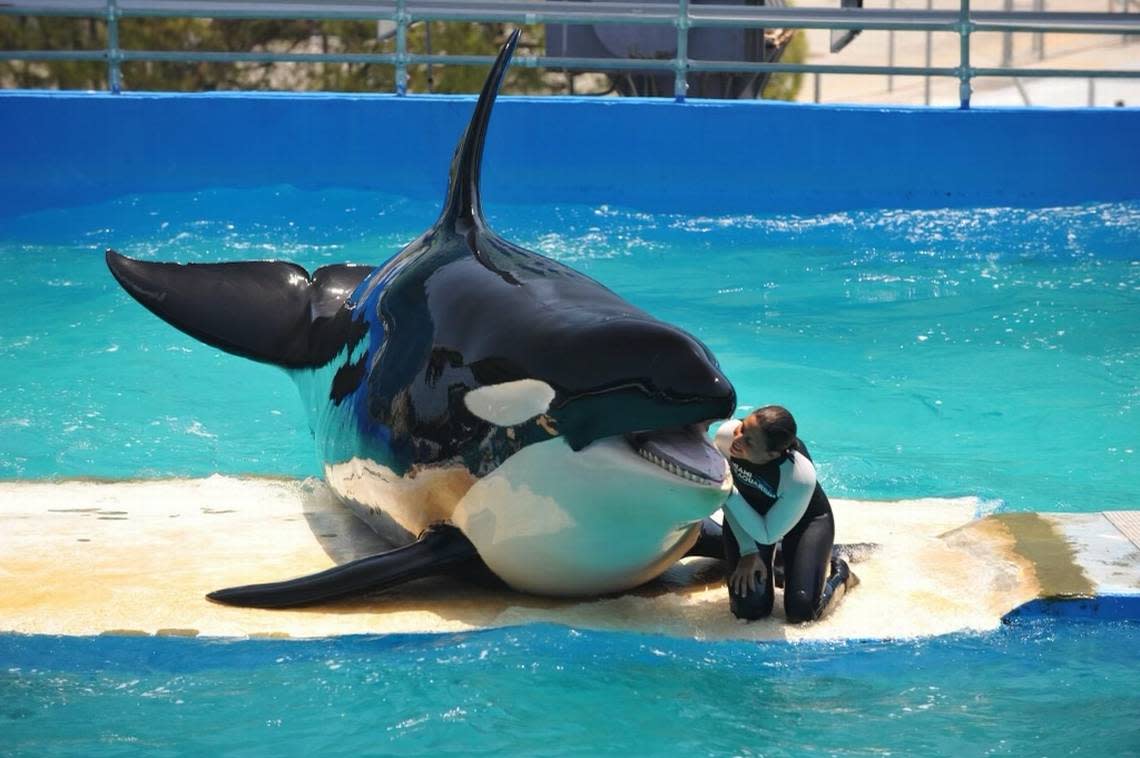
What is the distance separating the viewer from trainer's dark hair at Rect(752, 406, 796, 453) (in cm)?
498

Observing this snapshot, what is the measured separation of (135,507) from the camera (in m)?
6.36

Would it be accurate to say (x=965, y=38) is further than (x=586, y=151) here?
No

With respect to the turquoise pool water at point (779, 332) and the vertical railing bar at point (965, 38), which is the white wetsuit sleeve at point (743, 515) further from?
the vertical railing bar at point (965, 38)

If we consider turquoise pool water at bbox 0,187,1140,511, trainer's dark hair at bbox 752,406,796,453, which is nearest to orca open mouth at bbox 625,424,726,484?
trainer's dark hair at bbox 752,406,796,453

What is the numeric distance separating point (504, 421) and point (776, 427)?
789mm

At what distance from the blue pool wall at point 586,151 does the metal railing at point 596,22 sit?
13.1 inches

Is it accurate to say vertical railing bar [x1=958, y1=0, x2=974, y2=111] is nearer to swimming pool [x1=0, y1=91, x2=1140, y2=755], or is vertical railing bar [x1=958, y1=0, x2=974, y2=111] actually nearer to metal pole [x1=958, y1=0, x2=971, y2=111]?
metal pole [x1=958, y1=0, x2=971, y2=111]

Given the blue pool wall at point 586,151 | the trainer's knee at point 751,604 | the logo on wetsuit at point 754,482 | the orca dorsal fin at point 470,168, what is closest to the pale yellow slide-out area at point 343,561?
the trainer's knee at point 751,604

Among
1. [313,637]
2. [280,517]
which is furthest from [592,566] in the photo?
[280,517]

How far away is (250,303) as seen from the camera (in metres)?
6.47

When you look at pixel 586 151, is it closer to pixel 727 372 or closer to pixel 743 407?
pixel 727 372

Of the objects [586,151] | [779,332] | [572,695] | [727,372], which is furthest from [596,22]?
[572,695]

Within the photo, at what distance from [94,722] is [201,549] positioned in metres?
1.35

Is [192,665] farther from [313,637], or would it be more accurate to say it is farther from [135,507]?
[135,507]
